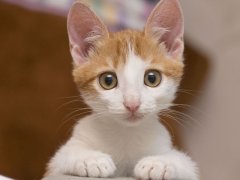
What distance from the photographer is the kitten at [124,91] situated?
1.06m

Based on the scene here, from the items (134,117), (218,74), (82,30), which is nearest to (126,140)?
(134,117)

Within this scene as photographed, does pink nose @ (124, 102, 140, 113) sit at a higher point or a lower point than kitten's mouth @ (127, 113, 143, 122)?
higher

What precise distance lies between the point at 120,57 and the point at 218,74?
1.45 meters

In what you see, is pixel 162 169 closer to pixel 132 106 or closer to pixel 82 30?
pixel 132 106

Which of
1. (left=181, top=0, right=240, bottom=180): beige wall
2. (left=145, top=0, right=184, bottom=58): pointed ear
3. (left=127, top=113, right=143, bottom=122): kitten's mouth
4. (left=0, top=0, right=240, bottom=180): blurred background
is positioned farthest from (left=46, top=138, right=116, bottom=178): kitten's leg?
(left=181, top=0, right=240, bottom=180): beige wall

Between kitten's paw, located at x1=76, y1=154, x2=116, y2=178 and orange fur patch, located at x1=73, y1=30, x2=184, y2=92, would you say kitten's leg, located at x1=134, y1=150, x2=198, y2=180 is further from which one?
orange fur patch, located at x1=73, y1=30, x2=184, y2=92

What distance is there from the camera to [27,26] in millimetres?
2078

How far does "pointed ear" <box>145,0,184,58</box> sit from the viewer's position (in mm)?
1190

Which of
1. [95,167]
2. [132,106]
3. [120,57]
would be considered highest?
[120,57]

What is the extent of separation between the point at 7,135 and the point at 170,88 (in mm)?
1066

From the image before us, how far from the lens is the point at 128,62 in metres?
1.12

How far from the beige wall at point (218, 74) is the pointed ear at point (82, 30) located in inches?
50.5

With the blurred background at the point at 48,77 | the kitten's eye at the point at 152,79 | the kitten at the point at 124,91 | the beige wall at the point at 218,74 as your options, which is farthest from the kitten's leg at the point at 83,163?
the beige wall at the point at 218,74

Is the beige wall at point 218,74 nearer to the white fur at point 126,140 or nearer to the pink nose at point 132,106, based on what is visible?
the white fur at point 126,140
